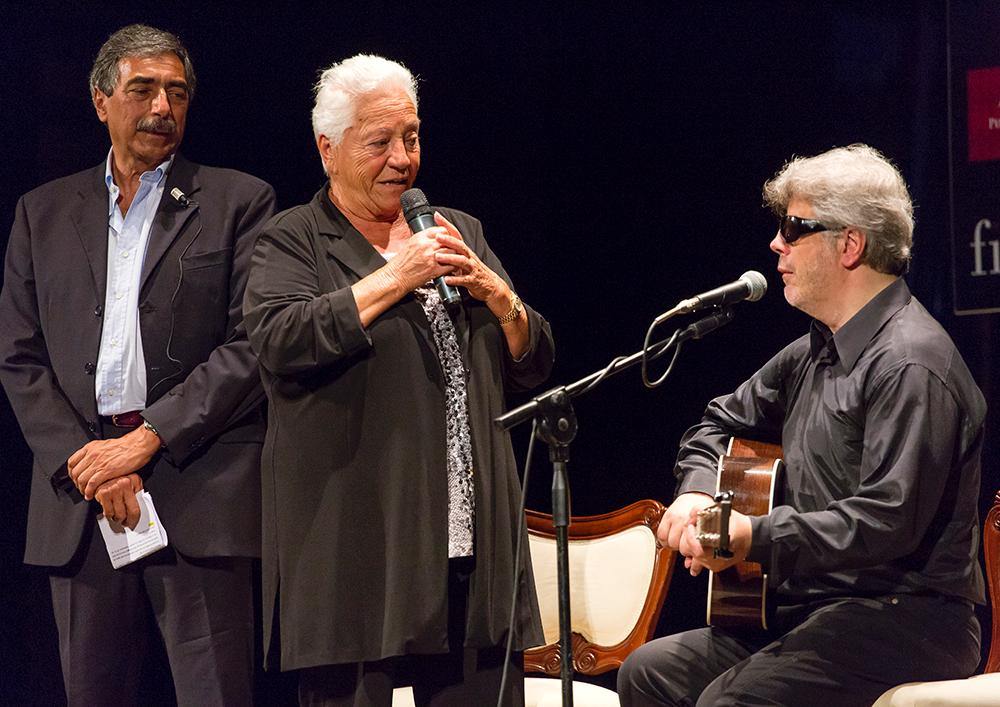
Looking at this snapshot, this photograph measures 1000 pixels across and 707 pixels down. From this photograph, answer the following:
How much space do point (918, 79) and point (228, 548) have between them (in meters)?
2.45

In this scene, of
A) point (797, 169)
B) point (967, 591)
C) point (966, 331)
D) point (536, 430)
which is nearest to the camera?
point (536, 430)

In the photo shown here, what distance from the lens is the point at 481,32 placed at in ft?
14.5

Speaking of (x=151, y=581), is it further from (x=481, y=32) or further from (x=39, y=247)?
(x=481, y=32)

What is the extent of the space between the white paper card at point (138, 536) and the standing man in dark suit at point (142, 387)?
28mm

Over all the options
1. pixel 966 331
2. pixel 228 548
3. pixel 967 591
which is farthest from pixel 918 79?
pixel 228 548

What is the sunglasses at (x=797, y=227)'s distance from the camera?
9.78 feet

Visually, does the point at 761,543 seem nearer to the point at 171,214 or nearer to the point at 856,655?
the point at 856,655

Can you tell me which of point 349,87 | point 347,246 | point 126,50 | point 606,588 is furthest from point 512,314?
point 126,50

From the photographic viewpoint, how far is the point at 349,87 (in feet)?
10.0

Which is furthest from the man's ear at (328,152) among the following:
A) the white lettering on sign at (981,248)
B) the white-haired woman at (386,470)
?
the white lettering on sign at (981,248)

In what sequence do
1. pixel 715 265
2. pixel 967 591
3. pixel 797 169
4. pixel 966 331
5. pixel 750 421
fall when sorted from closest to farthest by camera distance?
1. pixel 967 591
2. pixel 797 169
3. pixel 750 421
4. pixel 966 331
5. pixel 715 265

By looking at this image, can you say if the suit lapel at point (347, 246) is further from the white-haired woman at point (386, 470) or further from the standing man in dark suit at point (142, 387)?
the standing man in dark suit at point (142, 387)

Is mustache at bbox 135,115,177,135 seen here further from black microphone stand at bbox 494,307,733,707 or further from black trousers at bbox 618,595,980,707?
black trousers at bbox 618,595,980,707

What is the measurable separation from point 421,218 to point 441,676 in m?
1.01
